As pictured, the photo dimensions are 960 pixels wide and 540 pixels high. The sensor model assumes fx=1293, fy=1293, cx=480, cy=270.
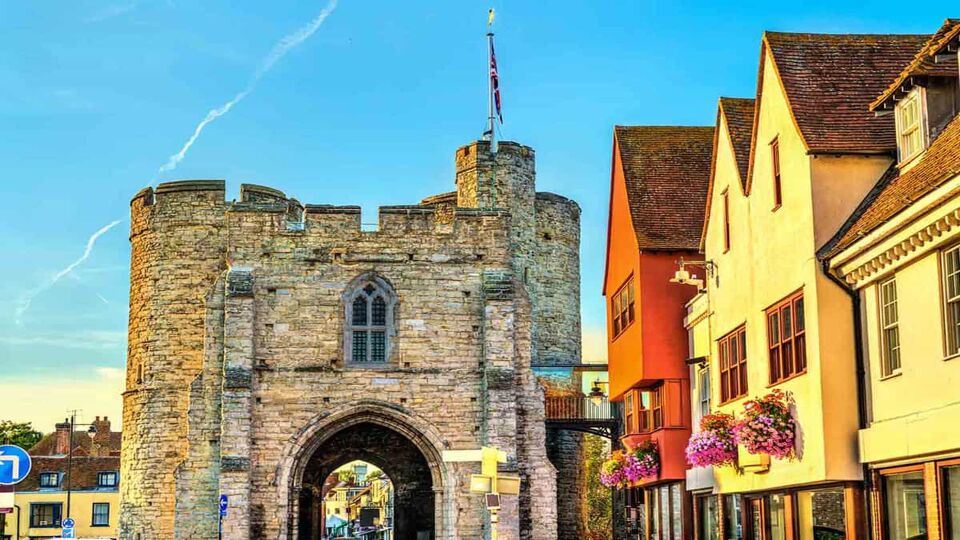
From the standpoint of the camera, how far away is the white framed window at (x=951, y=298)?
1401 centimetres

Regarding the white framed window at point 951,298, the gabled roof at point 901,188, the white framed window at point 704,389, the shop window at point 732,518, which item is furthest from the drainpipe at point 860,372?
the white framed window at point 704,389

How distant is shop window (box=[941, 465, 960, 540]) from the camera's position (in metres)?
14.2

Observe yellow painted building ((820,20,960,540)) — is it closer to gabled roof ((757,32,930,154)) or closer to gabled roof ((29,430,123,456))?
gabled roof ((757,32,930,154))

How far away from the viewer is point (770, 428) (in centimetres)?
1845

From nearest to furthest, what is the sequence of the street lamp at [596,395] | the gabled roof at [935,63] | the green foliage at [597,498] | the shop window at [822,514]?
1. the gabled roof at [935,63]
2. the shop window at [822,514]
3. the street lamp at [596,395]
4. the green foliage at [597,498]

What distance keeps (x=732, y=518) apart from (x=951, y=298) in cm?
1019

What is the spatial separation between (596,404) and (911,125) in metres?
23.8

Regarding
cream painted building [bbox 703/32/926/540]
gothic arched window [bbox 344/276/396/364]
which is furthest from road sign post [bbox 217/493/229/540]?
cream painted building [bbox 703/32/926/540]

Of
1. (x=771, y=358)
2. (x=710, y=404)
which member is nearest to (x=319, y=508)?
(x=710, y=404)

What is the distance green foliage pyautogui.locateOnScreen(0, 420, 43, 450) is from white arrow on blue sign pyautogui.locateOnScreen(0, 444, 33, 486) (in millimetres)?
75565

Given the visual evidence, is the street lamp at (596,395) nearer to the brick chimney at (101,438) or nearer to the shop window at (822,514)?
the shop window at (822,514)

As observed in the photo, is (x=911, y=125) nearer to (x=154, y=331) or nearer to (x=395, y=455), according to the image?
(x=395, y=455)

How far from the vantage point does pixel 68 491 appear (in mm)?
61375

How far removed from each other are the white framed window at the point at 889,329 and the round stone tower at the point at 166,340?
2700 cm
